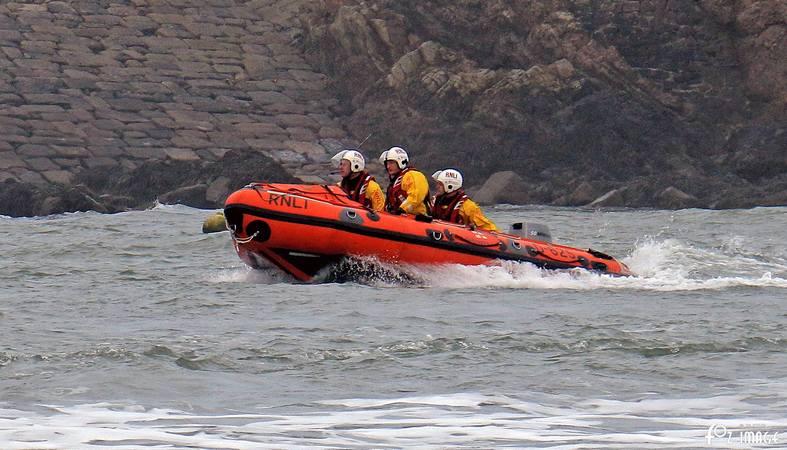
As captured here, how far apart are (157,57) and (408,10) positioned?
4.71m

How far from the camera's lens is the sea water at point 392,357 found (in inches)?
328

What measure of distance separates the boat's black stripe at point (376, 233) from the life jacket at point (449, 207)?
706 millimetres

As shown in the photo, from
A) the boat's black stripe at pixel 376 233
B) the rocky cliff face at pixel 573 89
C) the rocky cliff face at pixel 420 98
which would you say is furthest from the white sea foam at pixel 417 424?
the rocky cliff face at pixel 573 89

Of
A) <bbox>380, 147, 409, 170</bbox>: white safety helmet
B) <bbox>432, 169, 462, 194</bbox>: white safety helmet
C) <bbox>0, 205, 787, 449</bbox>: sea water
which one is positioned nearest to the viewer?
<bbox>0, 205, 787, 449</bbox>: sea water

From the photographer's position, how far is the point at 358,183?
14.7 meters

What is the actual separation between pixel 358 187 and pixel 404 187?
15.5 inches

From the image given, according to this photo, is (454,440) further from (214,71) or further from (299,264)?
(214,71)

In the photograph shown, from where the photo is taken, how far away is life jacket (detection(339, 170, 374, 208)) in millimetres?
14609

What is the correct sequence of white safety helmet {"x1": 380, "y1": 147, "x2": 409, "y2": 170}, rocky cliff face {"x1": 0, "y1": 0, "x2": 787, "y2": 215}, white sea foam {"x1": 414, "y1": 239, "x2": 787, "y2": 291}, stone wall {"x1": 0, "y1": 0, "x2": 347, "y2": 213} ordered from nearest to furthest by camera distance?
white sea foam {"x1": 414, "y1": 239, "x2": 787, "y2": 291} → white safety helmet {"x1": 380, "y1": 147, "x2": 409, "y2": 170} → rocky cliff face {"x1": 0, "y1": 0, "x2": 787, "y2": 215} → stone wall {"x1": 0, "y1": 0, "x2": 347, "y2": 213}

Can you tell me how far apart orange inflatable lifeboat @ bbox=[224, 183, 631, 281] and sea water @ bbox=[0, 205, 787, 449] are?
195mm

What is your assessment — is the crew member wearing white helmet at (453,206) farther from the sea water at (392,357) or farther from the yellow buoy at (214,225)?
the yellow buoy at (214,225)

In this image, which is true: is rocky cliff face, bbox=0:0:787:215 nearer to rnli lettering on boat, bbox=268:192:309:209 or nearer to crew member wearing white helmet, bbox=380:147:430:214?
crew member wearing white helmet, bbox=380:147:430:214

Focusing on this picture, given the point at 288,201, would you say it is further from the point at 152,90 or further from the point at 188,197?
the point at 152,90

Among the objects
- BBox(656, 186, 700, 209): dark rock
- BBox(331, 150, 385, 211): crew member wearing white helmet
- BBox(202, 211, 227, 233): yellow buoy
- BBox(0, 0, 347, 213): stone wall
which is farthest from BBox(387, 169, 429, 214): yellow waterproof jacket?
BBox(0, 0, 347, 213): stone wall
